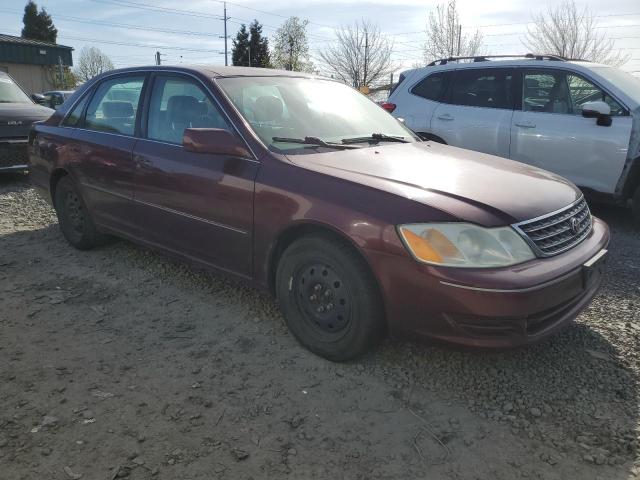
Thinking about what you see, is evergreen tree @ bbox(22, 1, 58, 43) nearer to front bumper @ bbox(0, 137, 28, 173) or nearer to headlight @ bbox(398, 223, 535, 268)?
front bumper @ bbox(0, 137, 28, 173)

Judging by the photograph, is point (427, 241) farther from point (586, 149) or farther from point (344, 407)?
point (586, 149)

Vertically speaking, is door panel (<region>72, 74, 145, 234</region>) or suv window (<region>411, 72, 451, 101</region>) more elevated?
suv window (<region>411, 72, 451, 101</region>)

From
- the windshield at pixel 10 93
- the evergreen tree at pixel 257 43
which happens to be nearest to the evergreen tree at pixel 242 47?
the evergreen tree at pixel 257 43

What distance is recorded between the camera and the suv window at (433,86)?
6.72 m

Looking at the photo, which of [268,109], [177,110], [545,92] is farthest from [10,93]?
[545,92]

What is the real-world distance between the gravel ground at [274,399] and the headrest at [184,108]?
4.22 feet

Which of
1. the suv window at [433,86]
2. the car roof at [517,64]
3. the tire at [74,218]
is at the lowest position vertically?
the tire at [74,218]

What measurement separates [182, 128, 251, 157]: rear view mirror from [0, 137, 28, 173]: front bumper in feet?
18.5

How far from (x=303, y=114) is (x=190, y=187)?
89 cm

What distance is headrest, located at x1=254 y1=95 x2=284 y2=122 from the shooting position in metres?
3.40

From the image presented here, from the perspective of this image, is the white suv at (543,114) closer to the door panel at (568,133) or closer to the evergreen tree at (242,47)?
the door panel at (568,133)

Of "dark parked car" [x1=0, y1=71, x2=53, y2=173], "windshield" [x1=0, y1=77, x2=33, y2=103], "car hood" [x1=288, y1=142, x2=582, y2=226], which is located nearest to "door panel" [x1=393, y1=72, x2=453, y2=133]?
"car hood" [x1=288, y1=142, x2=582, y2=226]

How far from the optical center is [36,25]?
5288cm

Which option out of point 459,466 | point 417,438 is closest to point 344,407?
point 417,438
